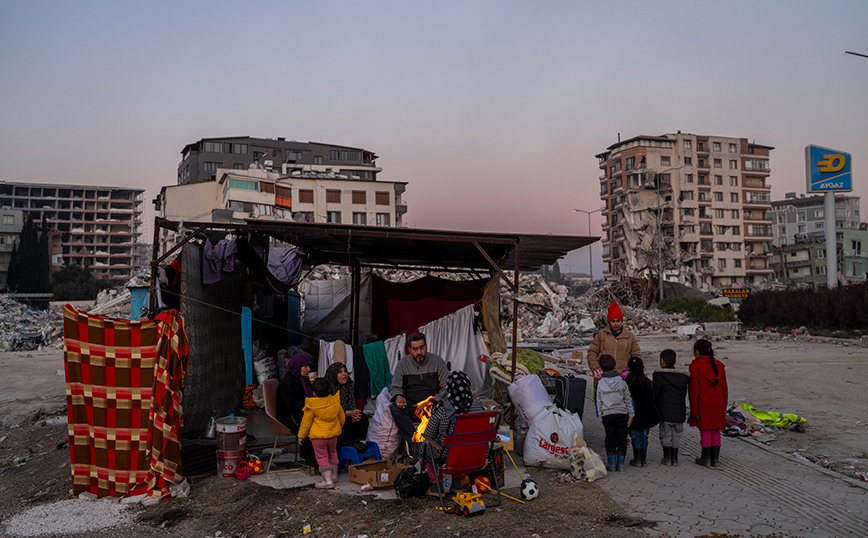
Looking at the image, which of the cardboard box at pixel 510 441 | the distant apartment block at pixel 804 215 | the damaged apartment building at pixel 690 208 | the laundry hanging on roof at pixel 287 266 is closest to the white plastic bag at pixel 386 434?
the cardboard box at pixel 510 441

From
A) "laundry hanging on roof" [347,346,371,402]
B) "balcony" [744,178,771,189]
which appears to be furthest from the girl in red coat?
"balcony" [744,178,771,189]

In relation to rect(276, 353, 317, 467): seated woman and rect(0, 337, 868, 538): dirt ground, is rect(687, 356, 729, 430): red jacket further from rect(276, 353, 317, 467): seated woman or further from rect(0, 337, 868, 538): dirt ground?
rect(276, 353, 317, 467): seated woman

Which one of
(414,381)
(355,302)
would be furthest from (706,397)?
(355,302)

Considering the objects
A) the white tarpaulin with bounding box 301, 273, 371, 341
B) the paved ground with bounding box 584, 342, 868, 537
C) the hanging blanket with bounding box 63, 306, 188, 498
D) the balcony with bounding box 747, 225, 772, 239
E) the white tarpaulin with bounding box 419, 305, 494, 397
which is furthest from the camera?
the balcony with bounding box 747, 225, 772, 239

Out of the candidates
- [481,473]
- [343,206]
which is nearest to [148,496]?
[481,473]

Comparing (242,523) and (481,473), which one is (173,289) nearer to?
(242,523)

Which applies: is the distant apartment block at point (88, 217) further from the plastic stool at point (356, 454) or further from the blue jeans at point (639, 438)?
the blue jeans at point (639, 438)

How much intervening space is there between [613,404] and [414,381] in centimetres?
227

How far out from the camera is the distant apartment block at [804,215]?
109m

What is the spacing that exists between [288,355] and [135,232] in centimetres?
10396

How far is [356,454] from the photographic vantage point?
7.08m

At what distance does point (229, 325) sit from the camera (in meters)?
10.1

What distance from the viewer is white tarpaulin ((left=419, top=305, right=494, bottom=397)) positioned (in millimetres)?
10672

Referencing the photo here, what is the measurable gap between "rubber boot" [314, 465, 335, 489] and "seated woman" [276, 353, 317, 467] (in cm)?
81
